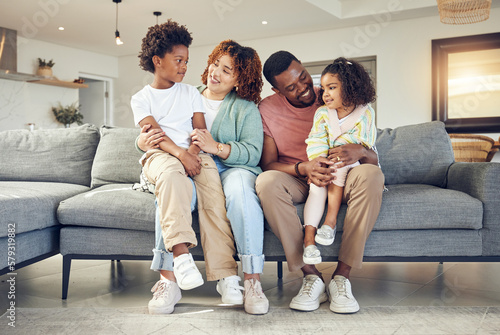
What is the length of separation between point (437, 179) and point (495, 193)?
469 millimetres

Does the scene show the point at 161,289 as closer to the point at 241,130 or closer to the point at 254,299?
the point at 254,299

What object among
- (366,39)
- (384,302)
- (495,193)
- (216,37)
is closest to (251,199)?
(384,302)

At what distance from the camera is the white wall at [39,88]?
6.65 metres

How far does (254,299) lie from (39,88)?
21.7 ft

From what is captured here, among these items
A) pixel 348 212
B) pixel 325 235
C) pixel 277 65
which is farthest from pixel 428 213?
pixel 277 65

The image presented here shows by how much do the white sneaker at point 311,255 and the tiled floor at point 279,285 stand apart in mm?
262

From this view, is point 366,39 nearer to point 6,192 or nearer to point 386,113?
point 386,113

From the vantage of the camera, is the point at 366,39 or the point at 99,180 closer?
the point at 99,180

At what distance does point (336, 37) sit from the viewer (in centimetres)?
641

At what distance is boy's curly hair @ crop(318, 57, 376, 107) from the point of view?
1916 millimetres

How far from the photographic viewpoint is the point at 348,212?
175cm

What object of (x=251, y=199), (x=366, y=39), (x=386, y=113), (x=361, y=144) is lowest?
(x=251, y=199)

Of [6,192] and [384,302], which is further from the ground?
[6,192]

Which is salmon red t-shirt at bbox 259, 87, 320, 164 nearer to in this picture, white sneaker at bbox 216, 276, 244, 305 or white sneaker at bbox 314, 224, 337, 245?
white sneaker at bbox 314, 224, 337, 245
